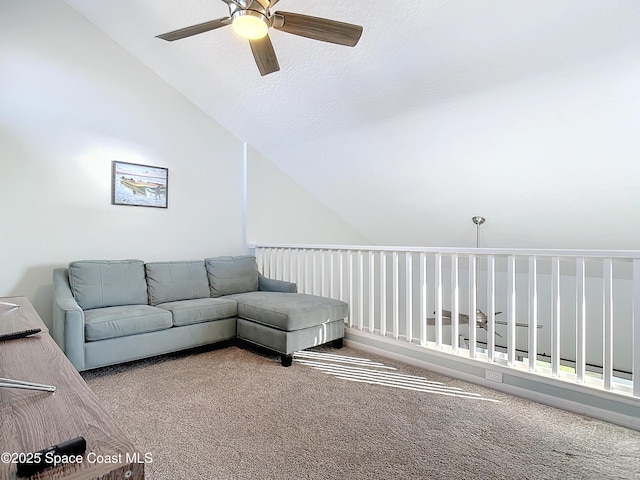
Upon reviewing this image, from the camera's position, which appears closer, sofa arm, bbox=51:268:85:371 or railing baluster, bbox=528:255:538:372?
railing baluster, bbox=528:255:538:372

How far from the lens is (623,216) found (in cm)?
332

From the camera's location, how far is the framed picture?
3.77m

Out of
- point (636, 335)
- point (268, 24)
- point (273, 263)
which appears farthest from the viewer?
point (273, 263)

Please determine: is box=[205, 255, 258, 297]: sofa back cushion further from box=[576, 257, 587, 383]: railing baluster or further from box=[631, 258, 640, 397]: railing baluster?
box=[631, 258, 640, 397]: railing baluster

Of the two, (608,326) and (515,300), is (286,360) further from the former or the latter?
(515,300)

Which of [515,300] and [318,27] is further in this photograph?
[515,300]

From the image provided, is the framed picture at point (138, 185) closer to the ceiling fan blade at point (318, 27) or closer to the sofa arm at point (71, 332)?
the sofa arm at point (71, 332)

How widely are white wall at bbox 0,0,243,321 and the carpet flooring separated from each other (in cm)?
143

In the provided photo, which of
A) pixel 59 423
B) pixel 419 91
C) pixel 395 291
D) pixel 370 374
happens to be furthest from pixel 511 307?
pixel 59 423

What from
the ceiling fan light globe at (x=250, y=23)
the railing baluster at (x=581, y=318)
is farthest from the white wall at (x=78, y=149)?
the railing baluster at (x=581, y=318)

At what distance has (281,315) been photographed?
2.98 meters

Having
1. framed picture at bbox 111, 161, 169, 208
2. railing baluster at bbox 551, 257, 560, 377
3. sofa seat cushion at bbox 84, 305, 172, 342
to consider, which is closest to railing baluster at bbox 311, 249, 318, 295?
sofa seat cushion at bbox 84, 305, 172, 342

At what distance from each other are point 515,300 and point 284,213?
9.98 feet

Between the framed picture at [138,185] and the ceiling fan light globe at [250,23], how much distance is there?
2.39 metres
